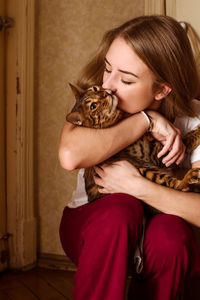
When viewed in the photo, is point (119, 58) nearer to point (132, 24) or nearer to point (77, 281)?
point (132, 24)

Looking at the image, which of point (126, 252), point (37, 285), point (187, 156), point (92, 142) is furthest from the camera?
point (37, 285)

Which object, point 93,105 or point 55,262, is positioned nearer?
point 93,105

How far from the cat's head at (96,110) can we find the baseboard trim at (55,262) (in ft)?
3.97

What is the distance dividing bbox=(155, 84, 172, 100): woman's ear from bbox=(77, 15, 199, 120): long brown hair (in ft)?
0.06

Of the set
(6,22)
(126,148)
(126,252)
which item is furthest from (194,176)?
(6,22)

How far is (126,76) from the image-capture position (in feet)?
4.17

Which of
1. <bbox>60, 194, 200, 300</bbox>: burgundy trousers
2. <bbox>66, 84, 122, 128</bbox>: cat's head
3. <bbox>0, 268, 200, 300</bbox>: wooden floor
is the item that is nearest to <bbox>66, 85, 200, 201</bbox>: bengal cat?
<bbox>66, 84, 122, 128</bbox>: cat's head

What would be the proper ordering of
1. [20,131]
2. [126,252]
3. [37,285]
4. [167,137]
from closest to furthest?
[126,252] < [167,137] < [37,285] < [20,131]

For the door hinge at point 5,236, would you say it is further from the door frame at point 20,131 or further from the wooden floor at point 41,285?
the wooden floor at point 41,285

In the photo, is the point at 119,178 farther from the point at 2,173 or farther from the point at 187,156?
the point at 2,173

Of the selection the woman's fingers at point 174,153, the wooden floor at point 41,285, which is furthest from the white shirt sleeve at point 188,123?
the wooden floor at point 41,285

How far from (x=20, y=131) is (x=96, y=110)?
3.18 ft

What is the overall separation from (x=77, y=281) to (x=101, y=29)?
1.46m

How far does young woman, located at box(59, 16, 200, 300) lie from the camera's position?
1115 millimetres
